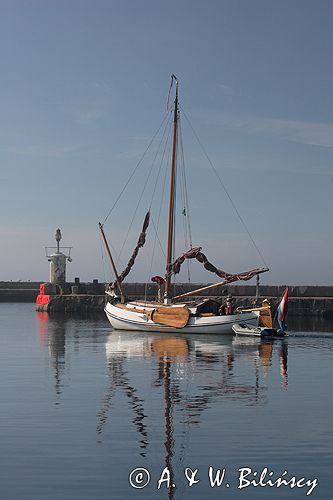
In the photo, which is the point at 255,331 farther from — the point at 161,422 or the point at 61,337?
the point at 161,422

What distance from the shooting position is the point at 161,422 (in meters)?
20.8

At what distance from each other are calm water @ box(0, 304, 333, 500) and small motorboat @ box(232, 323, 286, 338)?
11348 mm

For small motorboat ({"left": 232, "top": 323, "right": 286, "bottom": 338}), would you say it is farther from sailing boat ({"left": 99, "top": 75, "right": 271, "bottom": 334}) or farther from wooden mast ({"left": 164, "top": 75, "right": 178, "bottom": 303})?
wooden mast ({"left": 164, "top": 75, "right": 178, "bottom": 303})

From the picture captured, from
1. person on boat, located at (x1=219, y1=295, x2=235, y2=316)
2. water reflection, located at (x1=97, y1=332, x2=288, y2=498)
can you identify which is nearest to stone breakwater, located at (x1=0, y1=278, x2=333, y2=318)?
person on boat, located at (x1=219, y1=295, x2=235, y2=316)

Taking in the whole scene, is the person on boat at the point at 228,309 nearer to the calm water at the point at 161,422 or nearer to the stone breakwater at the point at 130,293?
the calm water at the point at 161,422

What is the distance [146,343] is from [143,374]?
16787 mm

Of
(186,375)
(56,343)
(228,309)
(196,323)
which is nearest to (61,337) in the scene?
(56,343)

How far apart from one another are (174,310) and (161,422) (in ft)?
113

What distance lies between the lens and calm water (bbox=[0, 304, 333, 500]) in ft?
49.7

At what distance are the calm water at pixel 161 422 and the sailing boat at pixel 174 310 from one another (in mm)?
12677

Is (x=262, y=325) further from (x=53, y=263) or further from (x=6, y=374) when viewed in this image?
(x=53, y=263)

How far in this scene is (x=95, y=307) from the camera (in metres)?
89.6

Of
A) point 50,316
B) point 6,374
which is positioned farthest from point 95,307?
point 6,374

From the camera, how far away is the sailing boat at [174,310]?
53.4m
